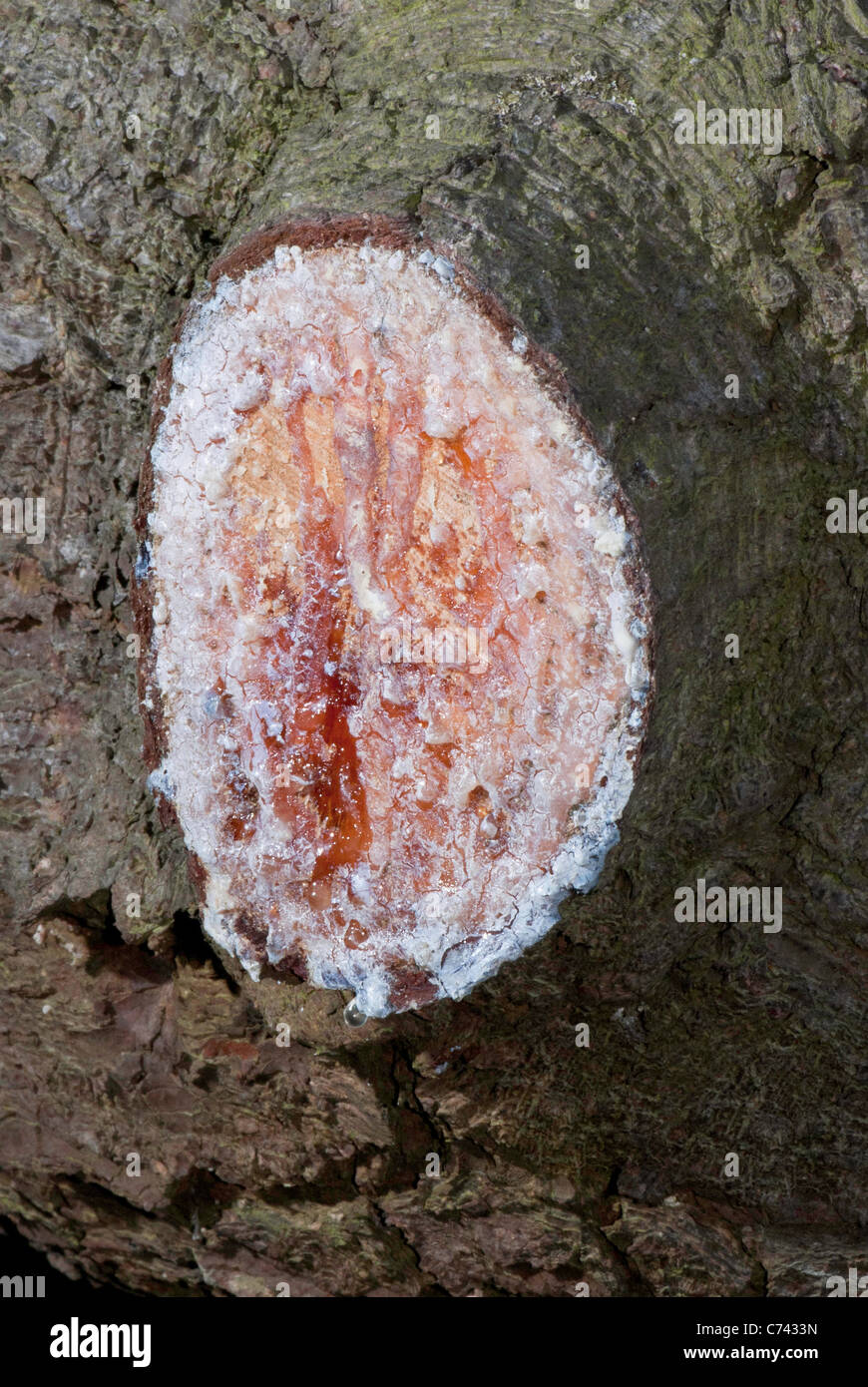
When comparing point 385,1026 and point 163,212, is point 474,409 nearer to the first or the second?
point 163,212

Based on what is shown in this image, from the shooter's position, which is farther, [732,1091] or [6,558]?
[6,558]

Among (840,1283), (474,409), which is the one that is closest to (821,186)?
(474,409)

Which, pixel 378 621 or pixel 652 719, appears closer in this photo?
pixel 652 719

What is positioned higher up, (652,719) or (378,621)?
(378,621)
